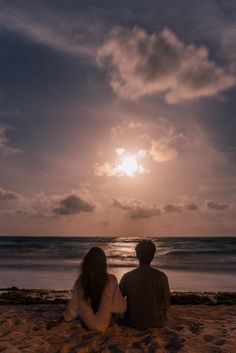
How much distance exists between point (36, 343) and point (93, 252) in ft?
5.82

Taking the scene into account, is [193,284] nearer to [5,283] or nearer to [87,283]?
[5,283]

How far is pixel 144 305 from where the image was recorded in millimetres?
7211

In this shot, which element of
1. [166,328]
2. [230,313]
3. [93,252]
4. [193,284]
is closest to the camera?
[93,252]

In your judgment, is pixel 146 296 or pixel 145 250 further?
pixel 146 296

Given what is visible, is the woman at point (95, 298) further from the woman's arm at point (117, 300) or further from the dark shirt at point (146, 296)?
the dark shirt at point (146, 296)

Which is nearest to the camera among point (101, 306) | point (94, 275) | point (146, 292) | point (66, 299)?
point (94, 275)

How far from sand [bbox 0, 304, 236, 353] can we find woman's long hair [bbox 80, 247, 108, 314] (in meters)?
0.68

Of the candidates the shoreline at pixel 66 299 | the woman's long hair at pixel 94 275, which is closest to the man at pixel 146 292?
the woman's long hair at pixel 94 275

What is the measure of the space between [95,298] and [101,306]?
171 mm

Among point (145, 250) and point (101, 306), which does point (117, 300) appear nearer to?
point (101, 306)

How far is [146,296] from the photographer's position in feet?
23.6

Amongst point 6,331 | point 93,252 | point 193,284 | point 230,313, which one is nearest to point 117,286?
point 93,252

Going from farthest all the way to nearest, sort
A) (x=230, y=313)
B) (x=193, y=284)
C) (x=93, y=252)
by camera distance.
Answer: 1. (x=193, y=284)
2. (x=230, y=313)
3. (x=93, y=252)

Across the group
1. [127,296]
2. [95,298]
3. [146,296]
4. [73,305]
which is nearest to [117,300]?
[127,296]
